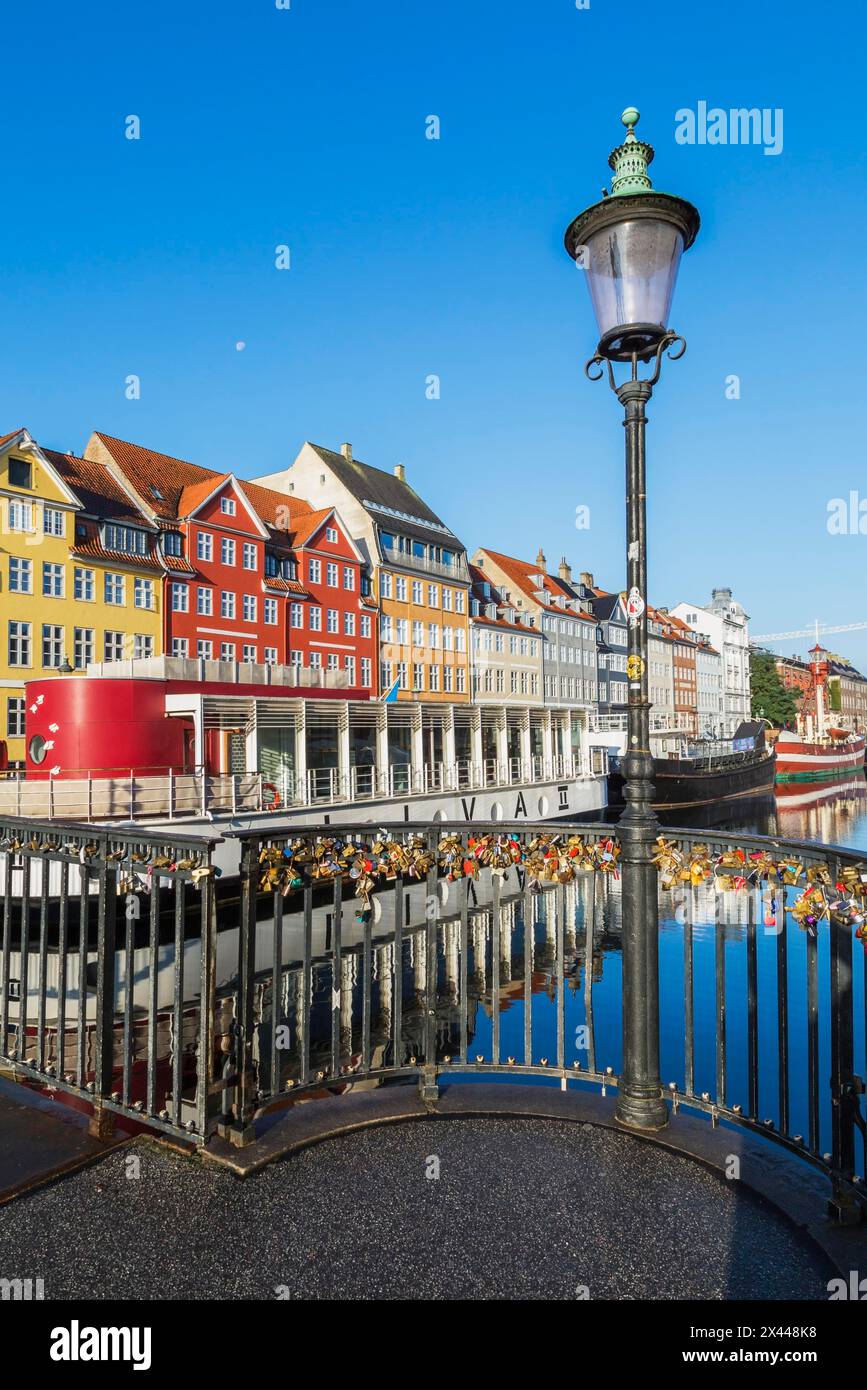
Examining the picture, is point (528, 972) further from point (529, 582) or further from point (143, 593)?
point (529, 582)

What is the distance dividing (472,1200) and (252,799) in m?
21.3

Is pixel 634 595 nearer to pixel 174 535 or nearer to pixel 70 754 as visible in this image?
pixel 70 754

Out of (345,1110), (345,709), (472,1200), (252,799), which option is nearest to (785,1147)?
(472,1200)

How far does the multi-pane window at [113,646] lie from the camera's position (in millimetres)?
33531

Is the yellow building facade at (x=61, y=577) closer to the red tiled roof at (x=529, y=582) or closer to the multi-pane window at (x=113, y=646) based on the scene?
the multi-pane window at (x=113, y=646)

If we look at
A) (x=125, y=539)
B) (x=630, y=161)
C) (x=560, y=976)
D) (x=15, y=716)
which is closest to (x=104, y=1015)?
(x=560, y=976)

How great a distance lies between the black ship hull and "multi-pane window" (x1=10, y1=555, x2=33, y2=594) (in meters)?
30.4

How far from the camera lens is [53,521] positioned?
1264 inches

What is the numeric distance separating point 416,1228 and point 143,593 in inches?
1356

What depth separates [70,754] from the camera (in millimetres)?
22734

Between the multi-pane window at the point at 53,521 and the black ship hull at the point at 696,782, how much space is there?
30.0m

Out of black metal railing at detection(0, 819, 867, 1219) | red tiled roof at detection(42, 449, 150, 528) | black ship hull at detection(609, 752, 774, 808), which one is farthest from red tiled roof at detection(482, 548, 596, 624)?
black metal railing at detection(0, 819, 867, 1219)

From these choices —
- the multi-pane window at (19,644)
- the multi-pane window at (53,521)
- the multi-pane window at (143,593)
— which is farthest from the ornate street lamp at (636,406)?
the multi-pane window at (143,593)
